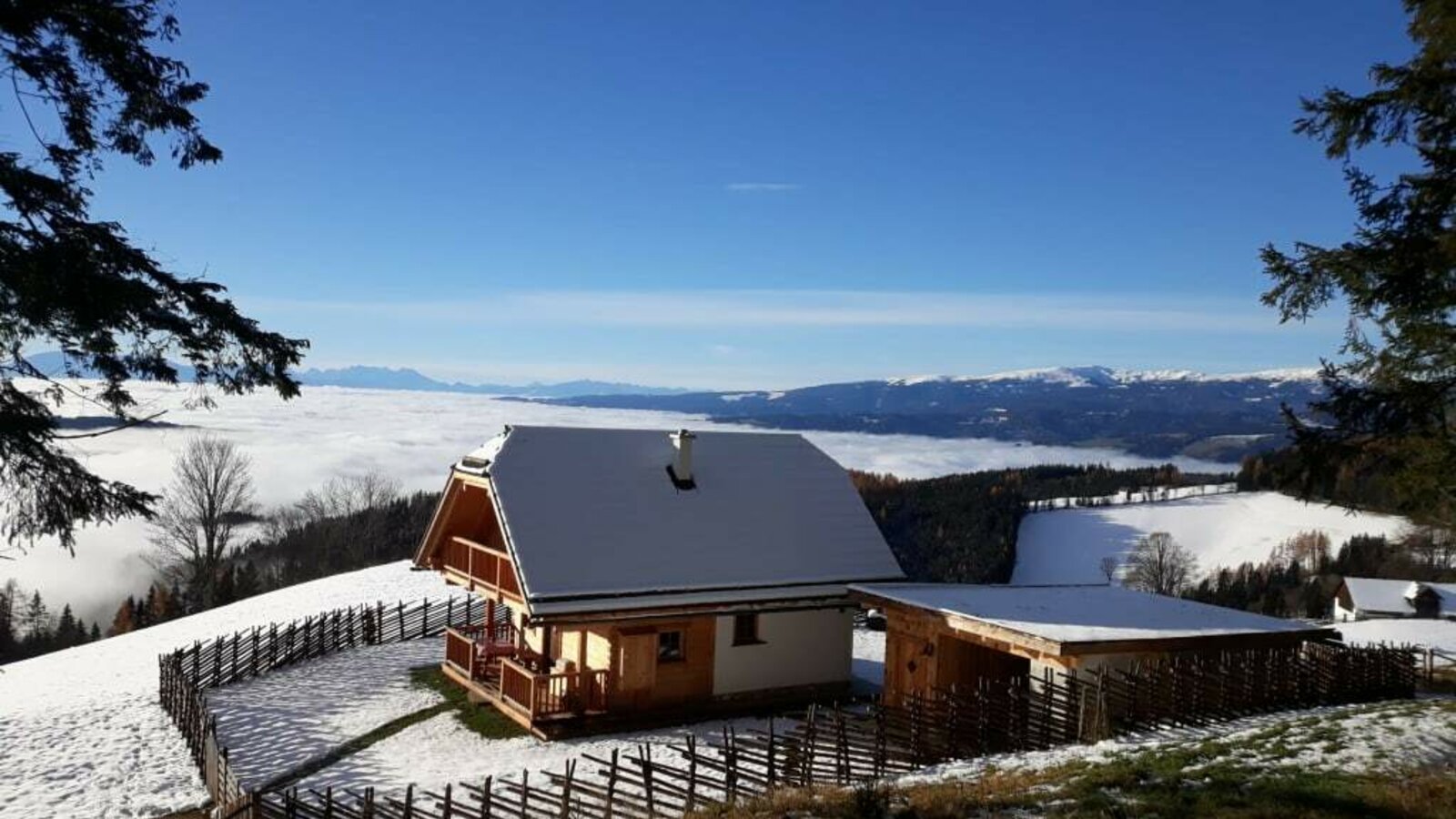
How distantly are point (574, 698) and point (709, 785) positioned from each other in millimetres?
6774

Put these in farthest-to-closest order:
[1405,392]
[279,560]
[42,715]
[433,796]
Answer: [279,560], [42,715], [433,796], [1405,392]

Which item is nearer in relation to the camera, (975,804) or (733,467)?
(975,804)

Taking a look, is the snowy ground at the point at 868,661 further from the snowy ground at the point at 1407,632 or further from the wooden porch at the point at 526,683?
the snowy ground at the point at 1407,632

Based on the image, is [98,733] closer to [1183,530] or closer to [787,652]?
[787,652]

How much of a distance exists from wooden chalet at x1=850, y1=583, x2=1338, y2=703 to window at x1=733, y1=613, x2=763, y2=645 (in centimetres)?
258

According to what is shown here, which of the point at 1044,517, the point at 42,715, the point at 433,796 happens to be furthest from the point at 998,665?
A: the point at 1044,517

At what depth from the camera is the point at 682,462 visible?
2672 cm

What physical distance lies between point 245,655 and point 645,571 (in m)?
13.9

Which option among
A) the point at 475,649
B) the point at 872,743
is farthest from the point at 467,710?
the point at 872,743

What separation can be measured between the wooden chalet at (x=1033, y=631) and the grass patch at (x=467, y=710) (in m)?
8.94

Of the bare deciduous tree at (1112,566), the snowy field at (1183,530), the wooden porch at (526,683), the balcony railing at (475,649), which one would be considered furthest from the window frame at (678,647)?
the snowy field at (1183,530)

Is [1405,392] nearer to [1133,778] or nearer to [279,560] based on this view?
[1133,778]

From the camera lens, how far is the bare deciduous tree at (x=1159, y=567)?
9678 centimetres

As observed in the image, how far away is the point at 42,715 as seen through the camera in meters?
26.0
